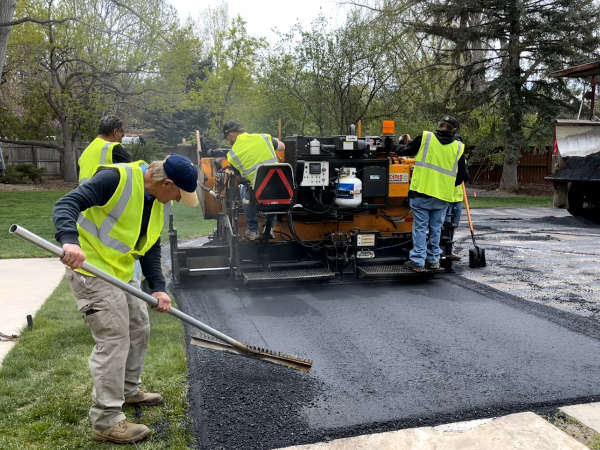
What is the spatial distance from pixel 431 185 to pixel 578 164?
5.81 m

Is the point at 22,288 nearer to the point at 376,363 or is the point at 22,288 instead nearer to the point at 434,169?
the point at 376,363

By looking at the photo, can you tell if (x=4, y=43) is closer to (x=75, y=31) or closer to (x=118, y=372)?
(x=75, y=31)

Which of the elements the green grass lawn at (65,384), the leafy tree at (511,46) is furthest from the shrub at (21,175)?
the green grass lawn at (65,384)

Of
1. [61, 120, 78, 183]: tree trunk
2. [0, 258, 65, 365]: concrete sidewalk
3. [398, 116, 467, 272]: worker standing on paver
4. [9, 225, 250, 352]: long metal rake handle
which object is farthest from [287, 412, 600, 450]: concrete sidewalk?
[61, 120, 78, 183]: tree trunk

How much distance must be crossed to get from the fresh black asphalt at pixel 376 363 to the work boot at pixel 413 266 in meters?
0.42

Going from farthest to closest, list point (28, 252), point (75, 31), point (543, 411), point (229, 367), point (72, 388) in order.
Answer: point (75, 31) < point (28, 252) < point (229, 367) < point (72, 388) < point (543, 411)

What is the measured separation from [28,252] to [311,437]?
21.7ft

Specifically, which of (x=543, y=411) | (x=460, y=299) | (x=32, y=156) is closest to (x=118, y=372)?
(x=543, y=411)

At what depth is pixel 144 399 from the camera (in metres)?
3.31

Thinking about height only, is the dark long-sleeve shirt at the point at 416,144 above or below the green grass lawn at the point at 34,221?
above

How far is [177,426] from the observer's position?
3092mm

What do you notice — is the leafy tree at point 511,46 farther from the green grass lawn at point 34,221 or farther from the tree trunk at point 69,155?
the tree trunk at point 69,155

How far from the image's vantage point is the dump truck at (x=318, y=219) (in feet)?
20.1

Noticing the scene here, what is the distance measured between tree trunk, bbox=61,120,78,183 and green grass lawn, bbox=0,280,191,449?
18154 mm
